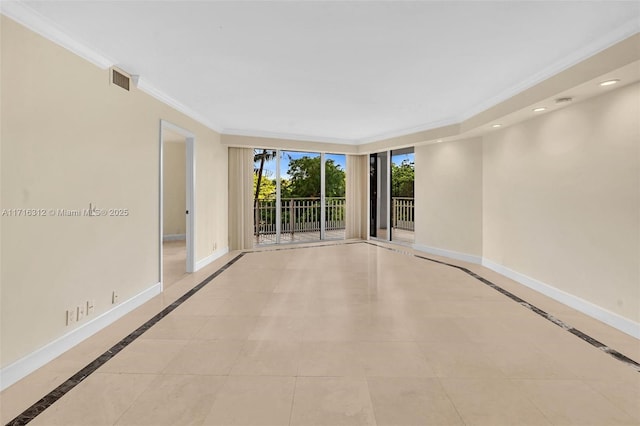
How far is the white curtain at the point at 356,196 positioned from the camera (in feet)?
27.9

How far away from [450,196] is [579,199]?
274cm

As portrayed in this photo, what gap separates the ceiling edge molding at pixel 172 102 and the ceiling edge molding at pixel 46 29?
688 mm

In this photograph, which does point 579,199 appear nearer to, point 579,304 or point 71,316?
point 579,304

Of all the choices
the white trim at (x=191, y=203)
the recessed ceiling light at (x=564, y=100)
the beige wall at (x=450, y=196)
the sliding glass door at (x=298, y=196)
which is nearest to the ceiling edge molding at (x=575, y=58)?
the recessed ceiling light at (x=564, y=100)

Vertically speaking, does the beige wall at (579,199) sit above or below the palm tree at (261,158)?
below

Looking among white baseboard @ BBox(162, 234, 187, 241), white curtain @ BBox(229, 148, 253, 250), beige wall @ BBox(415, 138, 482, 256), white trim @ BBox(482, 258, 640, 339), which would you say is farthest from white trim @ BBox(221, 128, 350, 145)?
white trim @ BBox(482, 258, 640, 339)

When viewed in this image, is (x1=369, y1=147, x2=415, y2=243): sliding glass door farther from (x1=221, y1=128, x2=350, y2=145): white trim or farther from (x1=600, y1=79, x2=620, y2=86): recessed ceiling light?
(x1=600, y1=79, x2=620, y2=86): recessed ceiling light

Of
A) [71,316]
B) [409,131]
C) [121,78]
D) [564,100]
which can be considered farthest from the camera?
[409,131]

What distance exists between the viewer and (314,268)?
17.7ft

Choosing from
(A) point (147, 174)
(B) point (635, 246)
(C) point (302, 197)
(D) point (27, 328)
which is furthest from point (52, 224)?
(C) point (302, 197)

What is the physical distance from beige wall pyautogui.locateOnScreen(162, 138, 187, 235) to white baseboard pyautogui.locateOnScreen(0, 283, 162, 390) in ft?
18.8

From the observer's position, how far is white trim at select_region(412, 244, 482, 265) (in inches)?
228

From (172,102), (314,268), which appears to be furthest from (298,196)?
(172,102)

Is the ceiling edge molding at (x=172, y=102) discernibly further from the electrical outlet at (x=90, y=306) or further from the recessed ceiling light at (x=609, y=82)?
the recessed ceiling light at (x=609, y=82)
